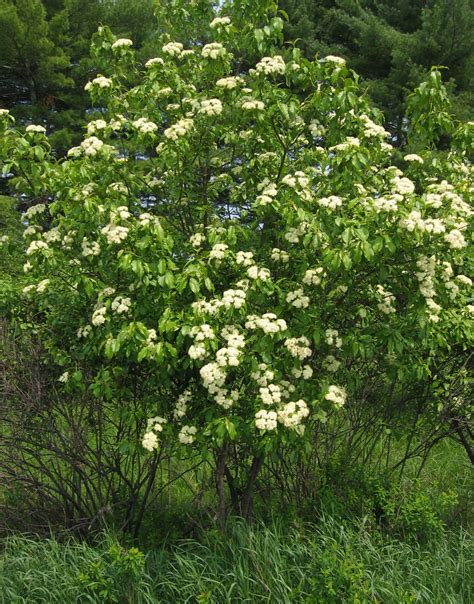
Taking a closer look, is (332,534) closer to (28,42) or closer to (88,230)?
(88,230)

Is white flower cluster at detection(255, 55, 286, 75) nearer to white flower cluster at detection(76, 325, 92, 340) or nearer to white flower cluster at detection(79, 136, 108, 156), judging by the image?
white flower cluster at detection(79, 136, 108, 156)

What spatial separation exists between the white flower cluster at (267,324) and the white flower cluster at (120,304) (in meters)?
0.67

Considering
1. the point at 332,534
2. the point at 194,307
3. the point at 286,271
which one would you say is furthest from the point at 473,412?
the point at 194,307

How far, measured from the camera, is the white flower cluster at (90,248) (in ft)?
11.7

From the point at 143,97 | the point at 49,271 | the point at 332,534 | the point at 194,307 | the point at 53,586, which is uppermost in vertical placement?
the point at 143,97

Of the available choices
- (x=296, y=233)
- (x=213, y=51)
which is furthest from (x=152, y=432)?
(x=213, y=51)

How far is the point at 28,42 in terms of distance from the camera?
41.6 ft

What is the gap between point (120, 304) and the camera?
3.43m

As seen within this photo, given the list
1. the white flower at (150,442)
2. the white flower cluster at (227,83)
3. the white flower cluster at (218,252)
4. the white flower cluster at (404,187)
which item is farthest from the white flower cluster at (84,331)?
the white flower cluster at (404,187)

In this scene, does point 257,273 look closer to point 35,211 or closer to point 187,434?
point 187,434

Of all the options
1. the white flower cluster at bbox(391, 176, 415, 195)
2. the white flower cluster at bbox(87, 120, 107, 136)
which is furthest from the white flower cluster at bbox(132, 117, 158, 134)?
the white flower cluster at bbox(391, 176, 415, 195)

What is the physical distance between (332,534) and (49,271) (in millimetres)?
2395

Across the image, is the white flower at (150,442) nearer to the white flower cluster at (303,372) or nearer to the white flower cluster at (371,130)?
the white flower cluster at (303,372)

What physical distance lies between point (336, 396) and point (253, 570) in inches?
44.3
